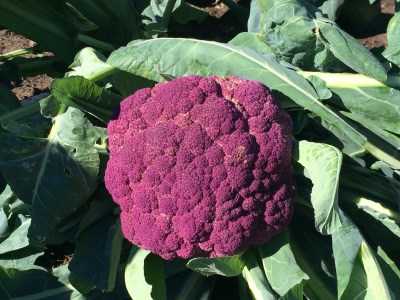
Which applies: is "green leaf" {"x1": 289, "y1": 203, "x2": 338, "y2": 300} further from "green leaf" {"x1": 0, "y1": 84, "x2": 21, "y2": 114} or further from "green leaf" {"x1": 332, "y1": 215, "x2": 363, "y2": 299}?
"green leaf" {"x1": 0, "y1": 84, "x2": 21, "y2": 114}

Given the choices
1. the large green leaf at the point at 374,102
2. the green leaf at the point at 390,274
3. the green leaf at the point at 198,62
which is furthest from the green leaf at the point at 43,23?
the green leaf at the point at 390,274

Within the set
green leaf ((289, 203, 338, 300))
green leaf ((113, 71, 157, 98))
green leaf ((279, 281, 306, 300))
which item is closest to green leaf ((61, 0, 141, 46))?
green leaf ((113, 71, 157, 98))

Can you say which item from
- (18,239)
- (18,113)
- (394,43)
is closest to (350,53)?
(394,43)

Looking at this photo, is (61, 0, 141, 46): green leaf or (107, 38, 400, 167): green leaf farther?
(61, 0, 141, 46): green leaf

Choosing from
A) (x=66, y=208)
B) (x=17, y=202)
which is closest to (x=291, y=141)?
(x=66, y=208)

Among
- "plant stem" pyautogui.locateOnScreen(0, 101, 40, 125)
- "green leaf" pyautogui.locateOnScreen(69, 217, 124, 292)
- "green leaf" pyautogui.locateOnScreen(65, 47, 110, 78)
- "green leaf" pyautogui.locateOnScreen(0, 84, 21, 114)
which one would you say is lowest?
"green leaf" pyautogui.locateOnScreen(69, 217, 124, 292)

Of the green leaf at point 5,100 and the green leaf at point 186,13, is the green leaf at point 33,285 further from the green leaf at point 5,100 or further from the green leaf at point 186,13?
the green leaf at point 186,13

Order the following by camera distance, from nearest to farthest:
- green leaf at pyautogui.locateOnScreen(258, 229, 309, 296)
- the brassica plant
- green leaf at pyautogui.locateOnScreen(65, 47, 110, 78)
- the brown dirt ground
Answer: green leaf at pyautogui.locateOnScreen(258, 229, 309, 296) < the brassica plant < green leaf at pyautogui.locateOnScreen(65, 47, 110, 78) < the brown dirt ground

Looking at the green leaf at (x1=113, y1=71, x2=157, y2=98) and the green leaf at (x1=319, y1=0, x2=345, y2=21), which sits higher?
the green leaf at (x1=319, y1=0, x2=345, y2=21)
